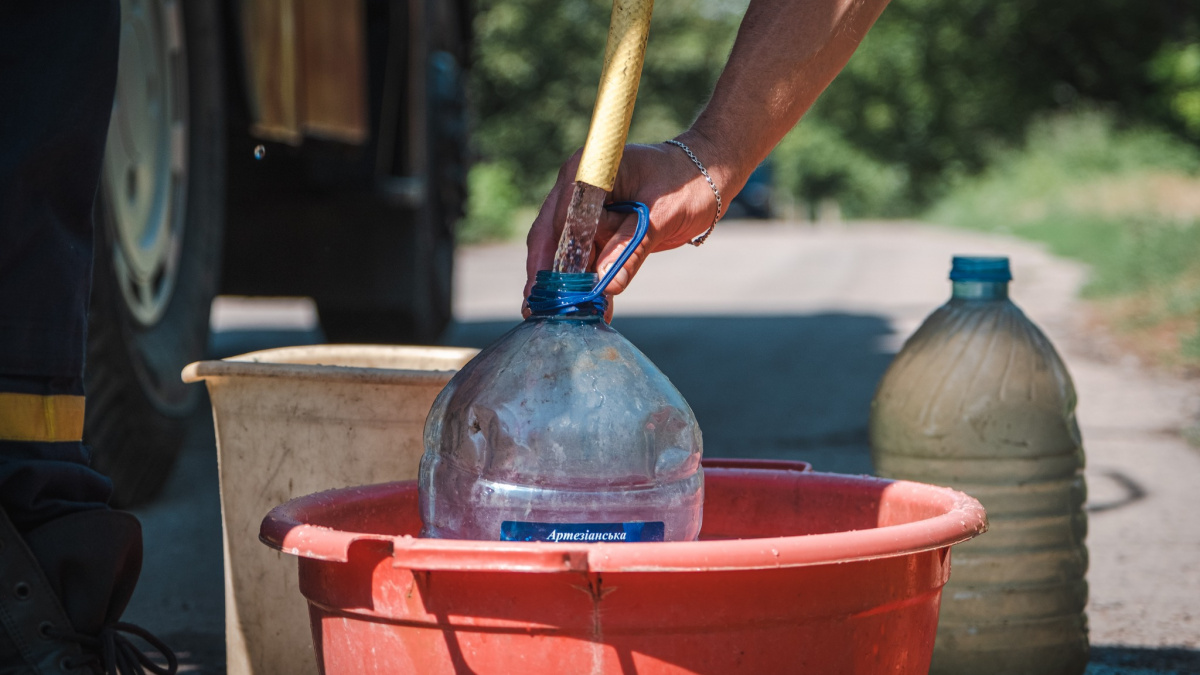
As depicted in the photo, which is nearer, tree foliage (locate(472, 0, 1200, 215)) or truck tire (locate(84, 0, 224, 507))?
truck tire (locate(84, 0, 224, 507))

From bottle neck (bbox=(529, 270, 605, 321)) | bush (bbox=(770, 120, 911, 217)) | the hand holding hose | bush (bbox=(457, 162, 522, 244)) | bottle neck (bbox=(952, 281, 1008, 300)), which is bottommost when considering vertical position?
bottle neck (bbox=(529, 270, 605, 321))

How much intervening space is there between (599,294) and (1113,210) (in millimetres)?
17985

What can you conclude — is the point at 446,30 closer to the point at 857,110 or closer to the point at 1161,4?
the point at 1161,4

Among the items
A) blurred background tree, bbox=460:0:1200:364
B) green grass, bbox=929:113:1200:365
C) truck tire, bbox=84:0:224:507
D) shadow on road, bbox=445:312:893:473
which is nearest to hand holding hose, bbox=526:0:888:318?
truck tire, bbox=84:0:224:507

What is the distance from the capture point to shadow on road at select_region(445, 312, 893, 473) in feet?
15.0

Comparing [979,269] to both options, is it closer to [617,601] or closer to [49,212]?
[617,601]

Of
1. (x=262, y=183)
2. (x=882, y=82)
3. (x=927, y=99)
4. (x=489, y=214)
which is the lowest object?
(x=262, y=183)

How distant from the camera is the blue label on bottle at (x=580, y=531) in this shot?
1.33 m

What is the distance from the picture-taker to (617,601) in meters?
1.19

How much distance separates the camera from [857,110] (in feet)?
139

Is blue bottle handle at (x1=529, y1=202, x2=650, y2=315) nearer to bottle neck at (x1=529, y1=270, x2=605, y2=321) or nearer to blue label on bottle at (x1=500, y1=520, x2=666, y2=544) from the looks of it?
bottle neck at (x1=529, y1=270, x2=605, y2=321)

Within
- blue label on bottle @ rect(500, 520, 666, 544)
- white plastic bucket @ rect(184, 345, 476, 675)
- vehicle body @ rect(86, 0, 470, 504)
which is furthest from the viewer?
vehicle body @ rect(86, 0, 470, 504)

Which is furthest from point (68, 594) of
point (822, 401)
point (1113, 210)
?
point (1113, 210)

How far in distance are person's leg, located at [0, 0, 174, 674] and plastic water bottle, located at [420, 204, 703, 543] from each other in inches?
17.3
